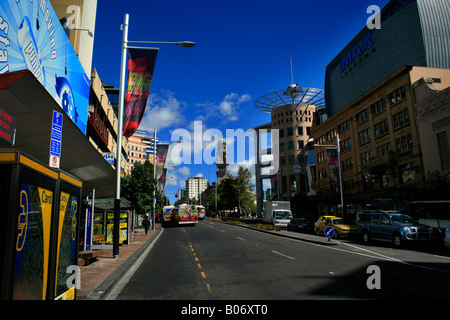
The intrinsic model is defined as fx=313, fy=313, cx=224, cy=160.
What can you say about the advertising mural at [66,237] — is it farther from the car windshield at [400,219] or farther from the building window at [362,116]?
the building window at [362,116]

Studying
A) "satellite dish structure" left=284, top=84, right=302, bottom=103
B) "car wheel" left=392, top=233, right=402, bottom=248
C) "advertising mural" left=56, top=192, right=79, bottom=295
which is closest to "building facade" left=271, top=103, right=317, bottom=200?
"satellite dish structure" left=284, top=84, right=302, bottom=103

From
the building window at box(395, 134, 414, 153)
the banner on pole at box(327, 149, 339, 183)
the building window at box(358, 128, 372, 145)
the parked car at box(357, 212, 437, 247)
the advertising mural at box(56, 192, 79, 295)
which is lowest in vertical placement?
the parked car at box(357, 212, 437, 247)

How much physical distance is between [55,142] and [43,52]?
11.6 metres

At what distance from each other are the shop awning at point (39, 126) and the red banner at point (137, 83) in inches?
102

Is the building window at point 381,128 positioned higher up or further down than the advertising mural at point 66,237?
higher up

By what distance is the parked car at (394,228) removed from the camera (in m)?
16.8

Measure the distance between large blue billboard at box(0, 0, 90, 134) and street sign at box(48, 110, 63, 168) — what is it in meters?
4.00

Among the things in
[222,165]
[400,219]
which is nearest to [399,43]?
[400,219]

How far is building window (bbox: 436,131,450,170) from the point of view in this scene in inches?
1104

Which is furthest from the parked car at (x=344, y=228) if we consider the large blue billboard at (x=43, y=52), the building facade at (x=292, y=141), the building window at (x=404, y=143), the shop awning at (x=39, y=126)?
the building facade at (x=292, y=141)

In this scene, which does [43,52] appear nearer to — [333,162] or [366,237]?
[366,237]

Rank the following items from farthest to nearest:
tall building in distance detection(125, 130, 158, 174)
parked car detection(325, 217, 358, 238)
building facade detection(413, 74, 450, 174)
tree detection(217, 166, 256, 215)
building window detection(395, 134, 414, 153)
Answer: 1. tall building in distance detection(125, 130, 158, 174)
2. tree detection(217, 166, 256, 215)
3. building window detection(395, 134, 414, 153)
4. building facade detection(413, 74, 450, 174)
5. parked car detection(325, 217, 358, 238)

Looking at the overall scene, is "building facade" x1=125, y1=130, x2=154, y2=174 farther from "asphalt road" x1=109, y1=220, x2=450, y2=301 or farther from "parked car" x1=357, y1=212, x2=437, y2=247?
"asphalt road" x1=109, y1=220, x2=450, y2=301
